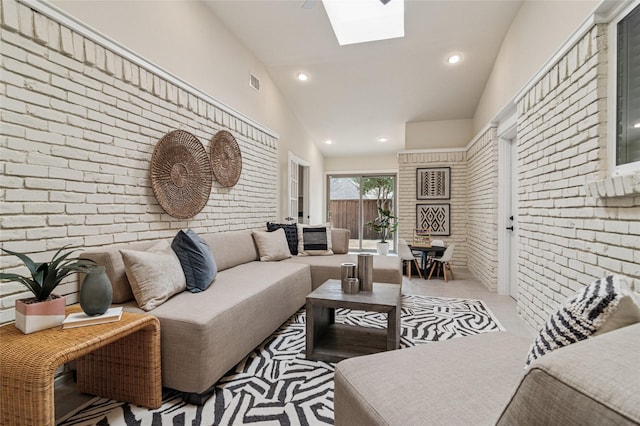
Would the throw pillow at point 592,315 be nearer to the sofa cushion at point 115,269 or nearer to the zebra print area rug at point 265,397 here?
the zebra print area rug at point 265,397

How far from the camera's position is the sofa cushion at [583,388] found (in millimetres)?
439

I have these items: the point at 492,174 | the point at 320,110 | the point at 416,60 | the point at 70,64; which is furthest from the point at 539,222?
the point at 320,110

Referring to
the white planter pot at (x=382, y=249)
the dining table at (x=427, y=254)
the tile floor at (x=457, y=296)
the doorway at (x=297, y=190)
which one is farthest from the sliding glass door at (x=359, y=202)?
A: the tile floor at (x=457, y=296)

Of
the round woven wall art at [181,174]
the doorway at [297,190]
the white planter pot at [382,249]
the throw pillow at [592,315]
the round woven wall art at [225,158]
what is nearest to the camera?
the throw pillow at [592,315]

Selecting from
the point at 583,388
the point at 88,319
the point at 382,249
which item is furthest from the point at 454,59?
the point at 88,319

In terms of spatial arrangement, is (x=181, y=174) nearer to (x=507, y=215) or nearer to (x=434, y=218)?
(x=507, y=215)

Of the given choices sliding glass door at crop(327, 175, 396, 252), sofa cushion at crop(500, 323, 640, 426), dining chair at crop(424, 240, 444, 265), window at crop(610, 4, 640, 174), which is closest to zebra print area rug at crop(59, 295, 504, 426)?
sofa cushion at crop(500, 323, 640, 426)

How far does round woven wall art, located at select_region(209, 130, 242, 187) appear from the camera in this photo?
132 inches

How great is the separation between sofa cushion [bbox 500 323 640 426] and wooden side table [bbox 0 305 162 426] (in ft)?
4.99

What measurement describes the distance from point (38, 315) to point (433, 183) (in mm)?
5786

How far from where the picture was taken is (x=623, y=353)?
1.76ft

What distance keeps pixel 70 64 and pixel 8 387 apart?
5.84 feet

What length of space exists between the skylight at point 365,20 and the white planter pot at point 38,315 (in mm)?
3844

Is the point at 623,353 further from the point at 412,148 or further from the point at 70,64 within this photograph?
the point at 412,148
